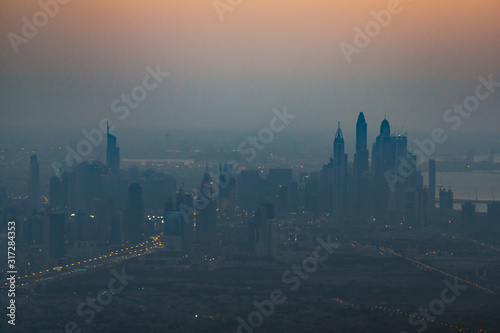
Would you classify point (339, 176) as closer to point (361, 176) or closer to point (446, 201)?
point (361, 176)

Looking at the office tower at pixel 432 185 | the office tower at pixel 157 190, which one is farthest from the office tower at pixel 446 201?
the office tower at pixel 157 190

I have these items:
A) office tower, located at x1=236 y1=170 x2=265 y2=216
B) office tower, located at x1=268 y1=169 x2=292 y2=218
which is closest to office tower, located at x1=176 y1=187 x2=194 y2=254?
office tower, located at x1=236 y1=170 x2=265 y2=216

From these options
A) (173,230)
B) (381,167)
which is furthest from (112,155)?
(173,230)

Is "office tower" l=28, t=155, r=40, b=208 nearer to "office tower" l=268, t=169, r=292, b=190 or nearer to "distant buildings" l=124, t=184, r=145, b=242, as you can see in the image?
"distant buildings" l=124, t=184, r=145, b=242

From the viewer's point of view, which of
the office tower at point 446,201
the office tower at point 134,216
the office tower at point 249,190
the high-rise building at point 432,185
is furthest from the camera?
the high-rise building at point 432,185

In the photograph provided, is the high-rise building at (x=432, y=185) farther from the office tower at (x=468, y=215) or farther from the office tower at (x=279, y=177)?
the office tower at (x=279, y=177)

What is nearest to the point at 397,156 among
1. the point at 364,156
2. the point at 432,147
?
the point at 364,156

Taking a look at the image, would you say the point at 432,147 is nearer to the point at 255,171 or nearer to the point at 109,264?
the point at 255,171
